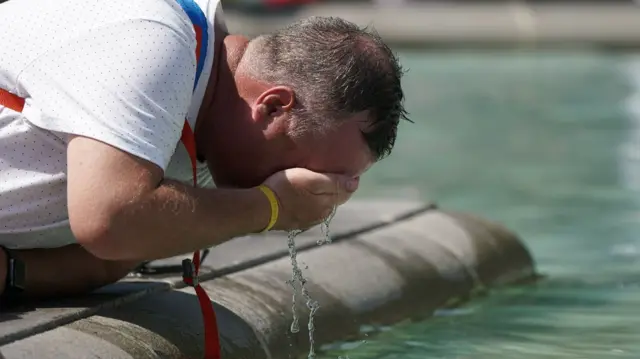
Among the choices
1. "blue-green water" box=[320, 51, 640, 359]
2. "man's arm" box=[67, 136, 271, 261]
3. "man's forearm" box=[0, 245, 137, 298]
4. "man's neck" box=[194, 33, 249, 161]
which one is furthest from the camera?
"blue-green water" box=[320, 51, 640, 359]

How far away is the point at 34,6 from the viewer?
317 centimetres

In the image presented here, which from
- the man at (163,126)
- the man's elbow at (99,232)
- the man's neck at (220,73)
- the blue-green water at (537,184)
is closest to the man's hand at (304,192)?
the man at (163,126)

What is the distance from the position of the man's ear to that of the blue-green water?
3.20 ft

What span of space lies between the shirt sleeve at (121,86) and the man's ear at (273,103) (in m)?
0.21

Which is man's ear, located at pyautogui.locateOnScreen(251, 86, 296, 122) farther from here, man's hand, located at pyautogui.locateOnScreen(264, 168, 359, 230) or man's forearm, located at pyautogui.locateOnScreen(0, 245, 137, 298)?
man's forearm, located at pyautogui.locateOnScreen(0, 245, 137, 298)

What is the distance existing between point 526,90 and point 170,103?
12.4 metres

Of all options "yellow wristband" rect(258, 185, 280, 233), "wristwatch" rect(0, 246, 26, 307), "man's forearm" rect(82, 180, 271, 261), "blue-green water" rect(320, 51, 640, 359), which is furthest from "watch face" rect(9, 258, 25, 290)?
"blue-green water" rect(320, 51, 640, 359)

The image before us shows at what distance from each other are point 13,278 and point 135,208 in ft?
1.99

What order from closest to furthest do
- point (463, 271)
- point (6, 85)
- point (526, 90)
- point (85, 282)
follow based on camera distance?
point (6, 85), point (85, 282), point (463, 271), point (526, 90)

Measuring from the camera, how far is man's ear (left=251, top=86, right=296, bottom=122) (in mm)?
3115

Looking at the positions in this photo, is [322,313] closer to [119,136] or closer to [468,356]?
[468,356]

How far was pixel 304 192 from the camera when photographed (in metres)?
3.11

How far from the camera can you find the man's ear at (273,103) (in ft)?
10.2

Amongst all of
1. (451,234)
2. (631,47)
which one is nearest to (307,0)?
(631,47)
